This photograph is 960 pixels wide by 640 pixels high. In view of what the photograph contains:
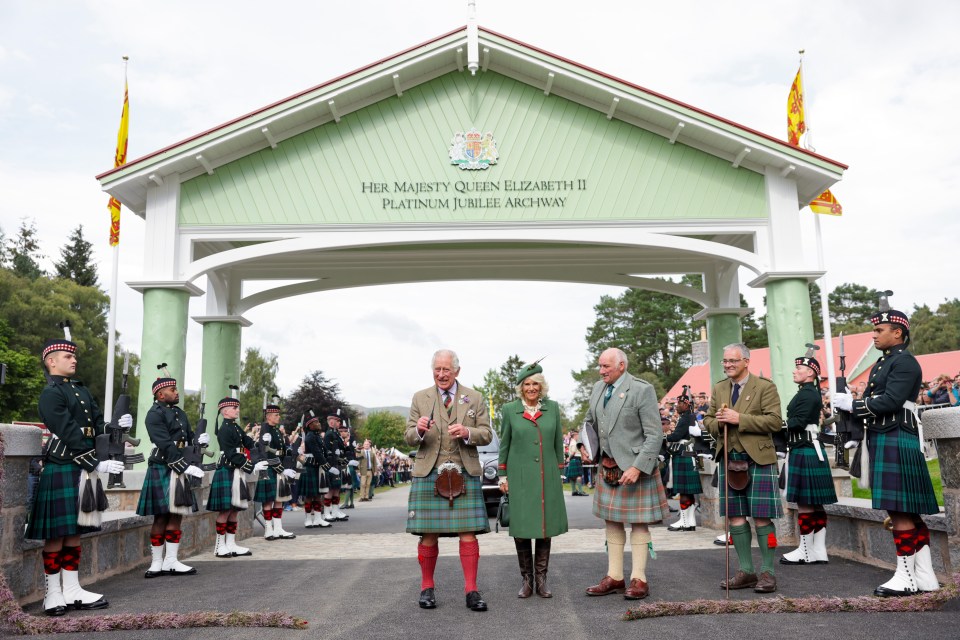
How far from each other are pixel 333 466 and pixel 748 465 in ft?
32.3

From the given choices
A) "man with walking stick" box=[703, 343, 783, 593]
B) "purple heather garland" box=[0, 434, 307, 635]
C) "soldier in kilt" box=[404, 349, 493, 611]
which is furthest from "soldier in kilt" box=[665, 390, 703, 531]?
"purple heather garland" box=[0, 434, 307, 635]

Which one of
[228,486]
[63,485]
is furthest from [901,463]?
[228,486]

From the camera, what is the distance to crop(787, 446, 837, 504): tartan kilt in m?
7.58

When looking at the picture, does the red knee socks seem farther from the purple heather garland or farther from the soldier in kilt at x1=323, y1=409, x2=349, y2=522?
the soldier in kilt at x1=323, y1=409, x2=349, y2=522

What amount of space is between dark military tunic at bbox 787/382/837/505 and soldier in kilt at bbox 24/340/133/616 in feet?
20.6

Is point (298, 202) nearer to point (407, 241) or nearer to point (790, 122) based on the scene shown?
point (407, 241)

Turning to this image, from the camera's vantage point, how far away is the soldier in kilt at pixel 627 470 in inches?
242

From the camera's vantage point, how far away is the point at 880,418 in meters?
6.01

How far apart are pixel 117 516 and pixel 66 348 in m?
2.90

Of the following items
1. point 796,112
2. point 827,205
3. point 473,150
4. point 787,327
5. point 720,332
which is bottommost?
point 787,327

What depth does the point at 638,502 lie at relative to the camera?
6.17 m

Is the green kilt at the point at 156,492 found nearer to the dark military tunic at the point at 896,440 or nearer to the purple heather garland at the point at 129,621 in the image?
the purple heather garland at the point at 129,621

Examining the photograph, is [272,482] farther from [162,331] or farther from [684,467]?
[684,467]

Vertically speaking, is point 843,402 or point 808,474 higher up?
point 843,402
